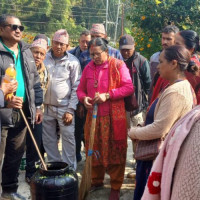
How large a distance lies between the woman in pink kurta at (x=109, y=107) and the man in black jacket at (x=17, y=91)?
667mm

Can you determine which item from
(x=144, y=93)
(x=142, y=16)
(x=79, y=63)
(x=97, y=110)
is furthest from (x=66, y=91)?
(x=142, y=16)

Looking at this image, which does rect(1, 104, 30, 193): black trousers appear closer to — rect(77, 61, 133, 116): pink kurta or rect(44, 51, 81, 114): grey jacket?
rect(44, 51, 81, 114): grey jacket

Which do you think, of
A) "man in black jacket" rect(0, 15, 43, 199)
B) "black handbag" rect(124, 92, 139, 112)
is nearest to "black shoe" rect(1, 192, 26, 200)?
"man in black jacket" rect(0, 15, 43, 199)

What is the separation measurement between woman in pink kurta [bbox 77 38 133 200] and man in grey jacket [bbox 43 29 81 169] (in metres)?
0.56

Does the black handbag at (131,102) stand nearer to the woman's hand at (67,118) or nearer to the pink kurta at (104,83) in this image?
the pink kurta at (104,83)

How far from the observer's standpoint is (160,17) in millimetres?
6223

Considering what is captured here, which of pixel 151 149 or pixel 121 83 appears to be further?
pixel 121 83

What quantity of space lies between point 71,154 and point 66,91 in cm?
89

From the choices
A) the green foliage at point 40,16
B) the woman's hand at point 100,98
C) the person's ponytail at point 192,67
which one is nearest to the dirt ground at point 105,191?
the woman's hand at point 100,98

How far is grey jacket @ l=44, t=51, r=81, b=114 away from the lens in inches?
152

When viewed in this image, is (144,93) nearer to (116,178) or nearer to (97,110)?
(97,110)

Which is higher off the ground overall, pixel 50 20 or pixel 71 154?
pixel 50 20

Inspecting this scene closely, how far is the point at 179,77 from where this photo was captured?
7.80ft

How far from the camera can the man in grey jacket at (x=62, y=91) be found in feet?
12.7
